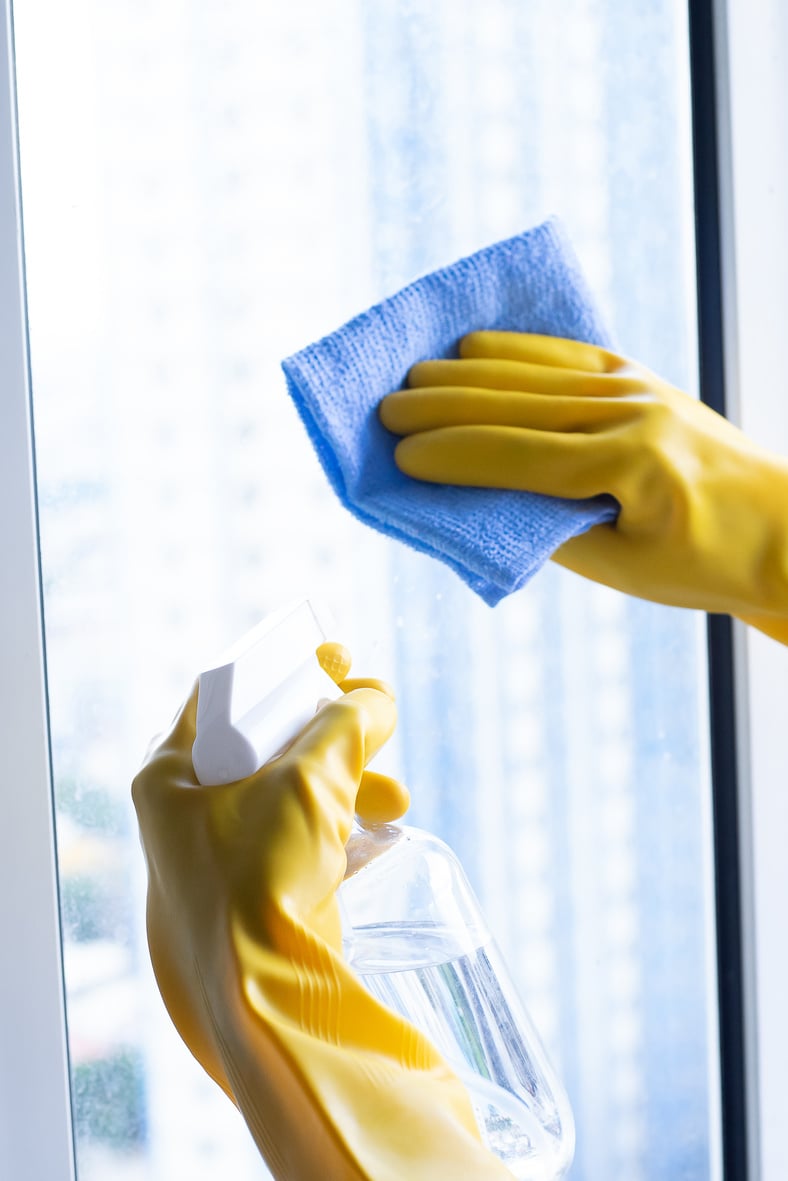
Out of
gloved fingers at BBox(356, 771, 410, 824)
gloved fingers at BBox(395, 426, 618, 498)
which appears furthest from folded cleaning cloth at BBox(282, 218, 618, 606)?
gloved fingers at BBox(356, 771, 410, 824)

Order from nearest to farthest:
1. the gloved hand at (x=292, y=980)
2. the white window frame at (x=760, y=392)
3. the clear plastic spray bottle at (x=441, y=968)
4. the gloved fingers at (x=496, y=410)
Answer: the gloved hand at (x=292, y=980) < the clear plastic spray bottle at (x=441, y=968) < the gloved fingers at (x=496, y=410) < the white window frame at (x=760, y=392)

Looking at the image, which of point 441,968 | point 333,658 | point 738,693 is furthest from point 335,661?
point 738,693

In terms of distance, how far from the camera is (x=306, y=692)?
1.37ft

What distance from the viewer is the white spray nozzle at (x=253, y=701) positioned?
1.21 ft

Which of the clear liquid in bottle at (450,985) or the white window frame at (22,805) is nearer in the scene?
the clear liquid in bottle at (450,985)

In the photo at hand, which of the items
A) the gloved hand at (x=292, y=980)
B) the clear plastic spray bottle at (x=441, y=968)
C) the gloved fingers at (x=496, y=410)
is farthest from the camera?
the gloved fingers at (x=496, y=410)

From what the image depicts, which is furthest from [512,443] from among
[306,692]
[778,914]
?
[778,914]

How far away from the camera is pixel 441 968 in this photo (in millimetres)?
438

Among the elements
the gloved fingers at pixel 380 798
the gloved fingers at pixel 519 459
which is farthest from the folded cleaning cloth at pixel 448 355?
the gloved fingers at pixel 380 798

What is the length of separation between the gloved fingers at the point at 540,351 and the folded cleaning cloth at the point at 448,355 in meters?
0.01

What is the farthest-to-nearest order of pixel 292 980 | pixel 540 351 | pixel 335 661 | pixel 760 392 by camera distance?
pixel 760 392 < pixel 540 351 < pixel 335 661 < pixel 292 980

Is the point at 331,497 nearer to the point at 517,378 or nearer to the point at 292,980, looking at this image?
the point at 517,378

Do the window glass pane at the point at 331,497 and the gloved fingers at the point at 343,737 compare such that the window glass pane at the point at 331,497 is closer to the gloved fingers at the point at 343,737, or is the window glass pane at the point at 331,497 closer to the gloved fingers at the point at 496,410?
the gloved fingers at the point at 496,410

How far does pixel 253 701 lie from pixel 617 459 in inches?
10.0
